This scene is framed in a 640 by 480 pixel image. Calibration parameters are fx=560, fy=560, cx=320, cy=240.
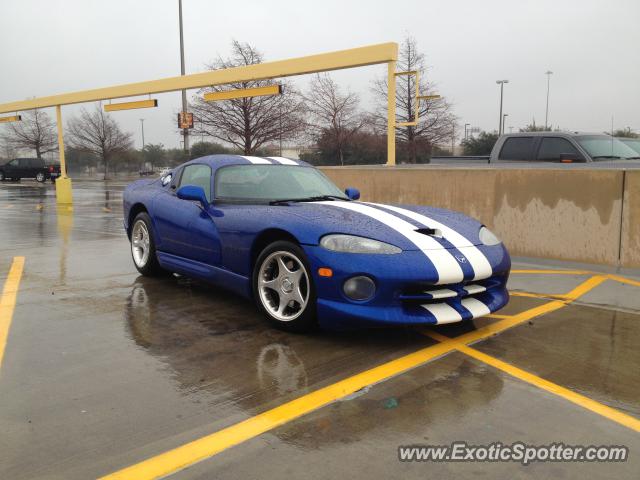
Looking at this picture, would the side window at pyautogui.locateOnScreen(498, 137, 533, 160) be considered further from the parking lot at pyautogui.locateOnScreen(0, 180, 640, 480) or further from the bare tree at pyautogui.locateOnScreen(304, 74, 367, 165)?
the bare tree at pyautogui.locateOnScreen(304, 74, 367, 165)

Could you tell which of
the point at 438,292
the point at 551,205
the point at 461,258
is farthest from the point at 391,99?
the point at 438,292

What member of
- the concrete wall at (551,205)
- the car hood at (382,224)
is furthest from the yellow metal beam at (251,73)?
the car hood at (382,224)

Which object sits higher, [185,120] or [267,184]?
[185,120]

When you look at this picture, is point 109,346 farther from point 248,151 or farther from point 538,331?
point 248,151

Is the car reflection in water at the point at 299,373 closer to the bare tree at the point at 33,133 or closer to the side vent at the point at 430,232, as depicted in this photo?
the side vent at the point at 430,232

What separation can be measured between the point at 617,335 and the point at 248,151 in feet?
74.6

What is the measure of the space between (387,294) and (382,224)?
27.0 inches

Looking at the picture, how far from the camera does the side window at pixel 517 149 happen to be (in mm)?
9689

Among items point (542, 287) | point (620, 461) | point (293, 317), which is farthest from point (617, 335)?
point (293, 317)

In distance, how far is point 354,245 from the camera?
12.7ft

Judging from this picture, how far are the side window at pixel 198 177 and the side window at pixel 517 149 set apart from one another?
627 centimetres

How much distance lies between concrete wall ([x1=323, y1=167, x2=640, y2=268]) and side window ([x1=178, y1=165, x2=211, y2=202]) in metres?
4.08

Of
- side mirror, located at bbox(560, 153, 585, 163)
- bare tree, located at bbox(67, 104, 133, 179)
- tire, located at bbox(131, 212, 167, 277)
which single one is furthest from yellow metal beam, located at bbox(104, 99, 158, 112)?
bare tree, located at bbox(67, 104, 133, 179)

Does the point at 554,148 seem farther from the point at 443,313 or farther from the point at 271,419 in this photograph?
the point at 271,419
